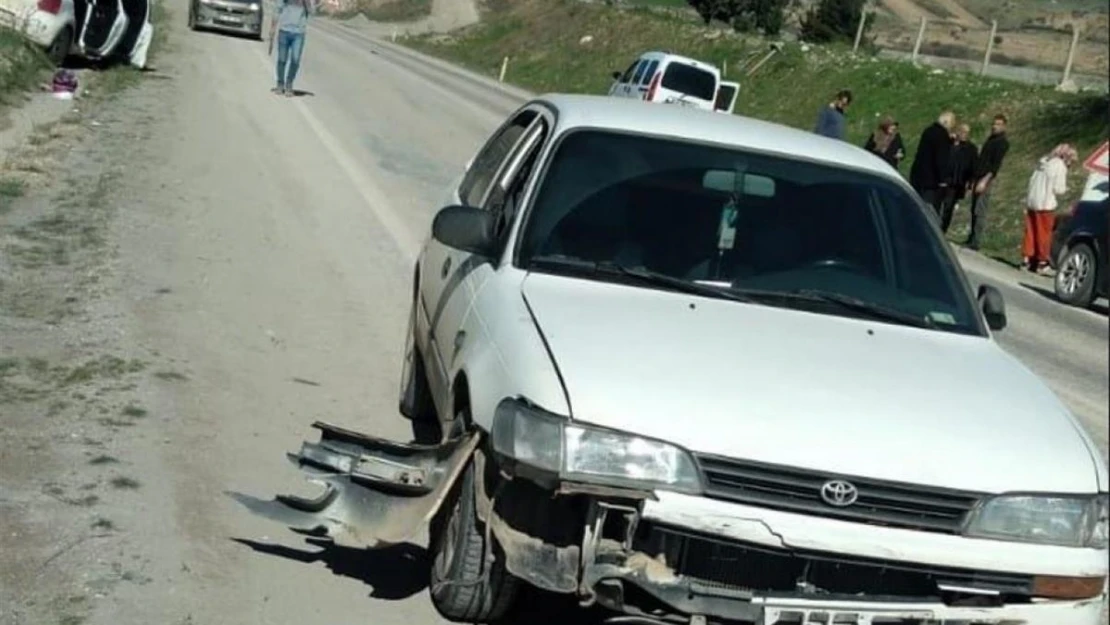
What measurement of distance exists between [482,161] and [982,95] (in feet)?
96.5

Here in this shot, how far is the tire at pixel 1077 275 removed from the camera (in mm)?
17922

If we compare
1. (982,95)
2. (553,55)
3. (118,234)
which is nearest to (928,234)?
(118,234)

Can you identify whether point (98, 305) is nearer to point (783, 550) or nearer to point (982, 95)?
point (783, 550)

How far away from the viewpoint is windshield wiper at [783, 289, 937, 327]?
5.79 m

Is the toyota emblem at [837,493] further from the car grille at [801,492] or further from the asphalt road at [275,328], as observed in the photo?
the asphalt road at [275,328]

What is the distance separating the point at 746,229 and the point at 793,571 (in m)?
1.69

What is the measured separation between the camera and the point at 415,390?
313 inches

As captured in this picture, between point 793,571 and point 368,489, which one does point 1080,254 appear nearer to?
point 368,489

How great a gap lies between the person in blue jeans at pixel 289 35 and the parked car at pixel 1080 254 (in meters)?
11.9

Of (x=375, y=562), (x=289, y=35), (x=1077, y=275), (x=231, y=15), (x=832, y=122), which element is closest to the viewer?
(x=375, y=562)

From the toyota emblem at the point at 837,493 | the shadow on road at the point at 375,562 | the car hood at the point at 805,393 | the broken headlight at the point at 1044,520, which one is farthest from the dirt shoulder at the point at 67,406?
the broken headlight at the point at 1044,520

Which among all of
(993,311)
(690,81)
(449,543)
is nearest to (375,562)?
(449,543)

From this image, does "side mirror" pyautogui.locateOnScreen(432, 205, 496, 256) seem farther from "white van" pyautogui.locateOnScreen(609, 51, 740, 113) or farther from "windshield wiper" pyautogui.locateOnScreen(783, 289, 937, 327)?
"white van" pyautogui.locateOnScreen(609, 51, 740, 113)

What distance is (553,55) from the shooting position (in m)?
52.9
